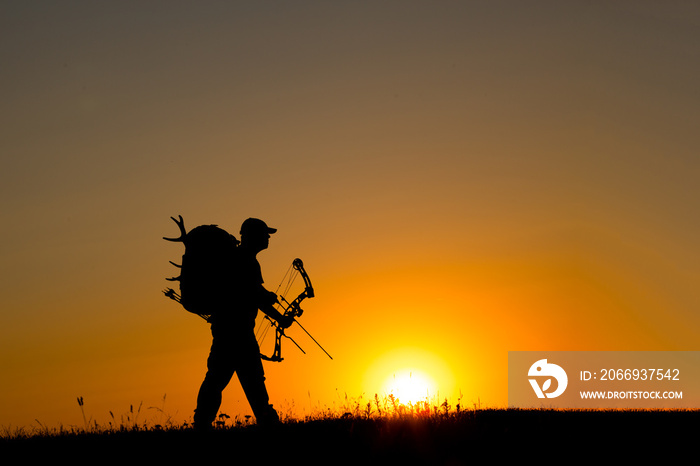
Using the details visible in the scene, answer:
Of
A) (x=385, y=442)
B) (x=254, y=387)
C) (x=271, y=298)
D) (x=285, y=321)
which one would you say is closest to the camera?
(x=385, y=442)

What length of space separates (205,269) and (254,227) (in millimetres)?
1002

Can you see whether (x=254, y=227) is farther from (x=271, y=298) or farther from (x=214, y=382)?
(x=214, y=382)

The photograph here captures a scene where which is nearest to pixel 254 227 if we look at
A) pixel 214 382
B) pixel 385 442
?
pixel 214 382

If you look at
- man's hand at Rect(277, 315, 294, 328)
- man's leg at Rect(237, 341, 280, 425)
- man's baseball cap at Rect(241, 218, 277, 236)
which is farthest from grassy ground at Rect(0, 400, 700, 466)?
man's baseball cap at Rect(241, 218, 277, 236)

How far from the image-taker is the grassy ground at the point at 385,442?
9820 millimetres

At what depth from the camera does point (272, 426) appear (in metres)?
11.9

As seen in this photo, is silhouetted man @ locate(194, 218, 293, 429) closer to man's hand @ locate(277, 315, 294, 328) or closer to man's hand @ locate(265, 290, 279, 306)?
man's hand @ locate(265, 290, 279, 306)

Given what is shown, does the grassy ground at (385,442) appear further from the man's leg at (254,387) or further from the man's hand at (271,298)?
the man's hand at (271,298)

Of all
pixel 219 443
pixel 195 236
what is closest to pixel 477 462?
pixel 219 443

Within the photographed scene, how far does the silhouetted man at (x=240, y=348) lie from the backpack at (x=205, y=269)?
5.5 inches

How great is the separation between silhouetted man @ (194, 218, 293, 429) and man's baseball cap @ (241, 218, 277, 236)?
2cm

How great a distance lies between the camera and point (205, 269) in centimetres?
1244

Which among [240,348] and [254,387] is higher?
[240,348]

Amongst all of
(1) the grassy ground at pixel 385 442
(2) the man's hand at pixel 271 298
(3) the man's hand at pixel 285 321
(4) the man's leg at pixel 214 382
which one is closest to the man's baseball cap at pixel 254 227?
(2) the man's hand at pixel 271 298
